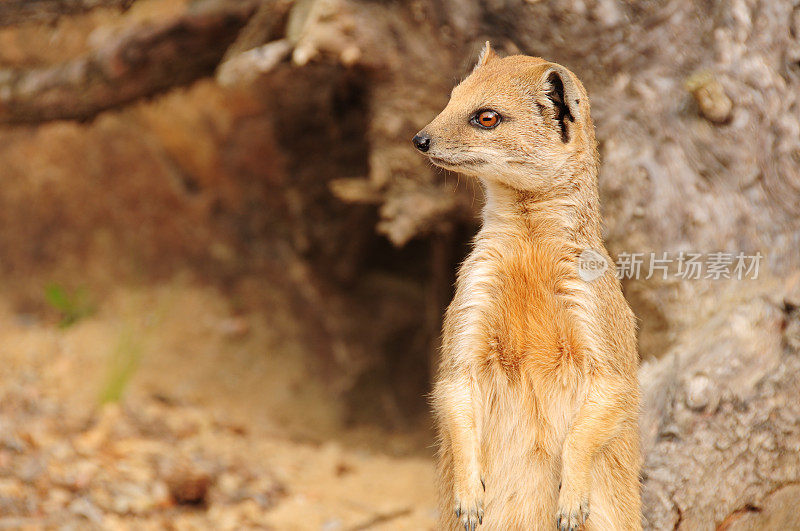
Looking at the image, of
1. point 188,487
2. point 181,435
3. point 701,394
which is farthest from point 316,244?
point 701,394

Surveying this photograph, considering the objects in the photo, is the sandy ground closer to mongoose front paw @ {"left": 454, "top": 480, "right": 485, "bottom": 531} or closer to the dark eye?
mongoose front paw @ {"left": 454, "top": 480, "right": 485, "bottom": 531}

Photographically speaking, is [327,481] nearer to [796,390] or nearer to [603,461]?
[603,461]

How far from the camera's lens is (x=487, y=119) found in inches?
91.3

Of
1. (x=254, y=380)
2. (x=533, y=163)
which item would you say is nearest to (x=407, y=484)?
(x=254, y=380)

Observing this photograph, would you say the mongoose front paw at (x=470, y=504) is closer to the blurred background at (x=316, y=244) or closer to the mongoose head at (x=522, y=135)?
the blurred background at (x=316, y=244)

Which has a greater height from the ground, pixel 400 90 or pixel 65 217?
pixel 400 90

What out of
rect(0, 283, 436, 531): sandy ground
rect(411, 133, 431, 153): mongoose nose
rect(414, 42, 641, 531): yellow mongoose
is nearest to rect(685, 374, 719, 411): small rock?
rect(414, 42, 641, 531): yellow mongoose

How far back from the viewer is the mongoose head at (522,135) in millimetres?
2268

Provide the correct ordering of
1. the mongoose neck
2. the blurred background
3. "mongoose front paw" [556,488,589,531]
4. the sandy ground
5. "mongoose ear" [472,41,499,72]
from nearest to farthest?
1. "mongoose front paw" [556,488,589,531]
2. the mongoose neck
3. "mongoose ear" [472,41,499,72]
4. the blurred background
5. the sandy ground

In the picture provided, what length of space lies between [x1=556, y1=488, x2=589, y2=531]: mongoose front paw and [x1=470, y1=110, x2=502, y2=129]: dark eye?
1.11 metres

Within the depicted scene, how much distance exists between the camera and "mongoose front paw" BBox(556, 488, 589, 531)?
217cm

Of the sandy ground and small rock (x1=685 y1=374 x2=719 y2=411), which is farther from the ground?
small rock (x1=685 y1=374 x2=719 y2=411)

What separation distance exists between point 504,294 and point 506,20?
4.90ft

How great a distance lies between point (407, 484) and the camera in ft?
13.8
